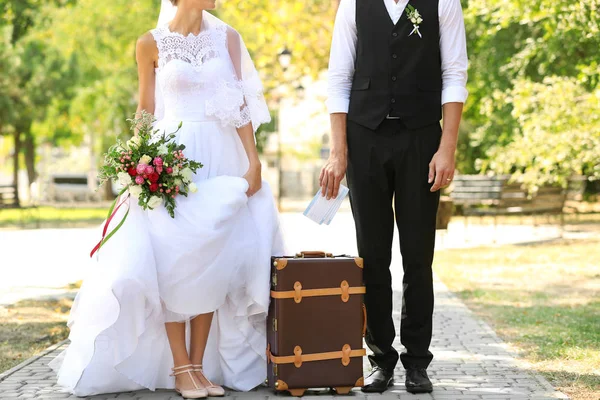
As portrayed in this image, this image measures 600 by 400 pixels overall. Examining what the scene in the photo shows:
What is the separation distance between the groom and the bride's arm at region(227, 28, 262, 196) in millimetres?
473

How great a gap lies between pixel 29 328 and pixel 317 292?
394 centimetres

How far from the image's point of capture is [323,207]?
5.47m

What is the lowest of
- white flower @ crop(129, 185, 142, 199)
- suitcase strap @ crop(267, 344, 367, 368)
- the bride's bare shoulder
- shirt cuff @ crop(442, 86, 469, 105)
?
suitcase strap @ crop(267, 344, 367, 368)

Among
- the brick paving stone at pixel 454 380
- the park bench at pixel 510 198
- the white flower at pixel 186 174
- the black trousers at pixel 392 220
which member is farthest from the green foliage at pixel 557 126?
the white flower at pixel 186 174

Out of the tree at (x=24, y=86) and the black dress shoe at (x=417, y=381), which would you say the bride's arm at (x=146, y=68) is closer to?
the black dress shoe at (x=417, y=381)

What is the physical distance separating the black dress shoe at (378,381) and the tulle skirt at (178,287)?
0.62 metres

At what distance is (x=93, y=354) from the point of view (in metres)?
5.32

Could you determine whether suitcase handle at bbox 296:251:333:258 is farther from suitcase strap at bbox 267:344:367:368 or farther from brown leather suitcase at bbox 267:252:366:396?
suitcase strap at bbox 267:344:367:368

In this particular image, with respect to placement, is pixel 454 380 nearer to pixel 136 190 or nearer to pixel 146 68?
pixel 136 190

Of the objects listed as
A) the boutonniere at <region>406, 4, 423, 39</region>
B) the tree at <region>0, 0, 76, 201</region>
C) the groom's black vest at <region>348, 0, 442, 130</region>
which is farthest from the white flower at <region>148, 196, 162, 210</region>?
the tree at <region>0, 0, 76, 201</region>

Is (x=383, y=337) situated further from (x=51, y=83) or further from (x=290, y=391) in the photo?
(x=51, y=83)

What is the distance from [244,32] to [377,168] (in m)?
25.6

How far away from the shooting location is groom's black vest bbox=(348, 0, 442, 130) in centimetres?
532

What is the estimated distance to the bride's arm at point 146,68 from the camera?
18.6 feet
